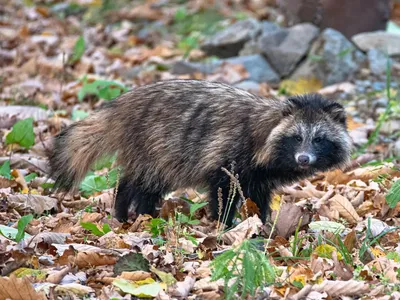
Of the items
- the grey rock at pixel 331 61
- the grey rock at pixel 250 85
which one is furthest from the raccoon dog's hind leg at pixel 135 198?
the grey rock at pixel 331 61

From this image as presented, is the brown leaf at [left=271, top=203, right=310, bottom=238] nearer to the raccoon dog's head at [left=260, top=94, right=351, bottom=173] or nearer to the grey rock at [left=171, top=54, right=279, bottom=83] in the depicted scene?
the raccoon dog's head at [left=260, top=94, right=351, bottom=173]

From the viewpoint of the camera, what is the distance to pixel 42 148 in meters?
8.28

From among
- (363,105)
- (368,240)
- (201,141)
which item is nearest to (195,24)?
(363,105)

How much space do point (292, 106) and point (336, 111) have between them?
1.16 feet

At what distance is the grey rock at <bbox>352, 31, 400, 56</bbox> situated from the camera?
38.1 ft

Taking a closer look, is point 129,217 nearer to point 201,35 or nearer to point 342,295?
point 342,295

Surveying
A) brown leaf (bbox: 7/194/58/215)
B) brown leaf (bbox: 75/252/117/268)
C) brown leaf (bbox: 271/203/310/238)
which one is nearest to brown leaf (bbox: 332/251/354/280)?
brown leaf (bbox: 271/203/310/238)

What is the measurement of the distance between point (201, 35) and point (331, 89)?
14.0 ft

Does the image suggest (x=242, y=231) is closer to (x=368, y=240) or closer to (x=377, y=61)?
(x=368, y=240)

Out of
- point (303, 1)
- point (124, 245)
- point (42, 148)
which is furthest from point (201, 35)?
point (124, 245)

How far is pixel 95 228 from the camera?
578 centimetres

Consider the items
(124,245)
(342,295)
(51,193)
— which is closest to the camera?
(342,295)

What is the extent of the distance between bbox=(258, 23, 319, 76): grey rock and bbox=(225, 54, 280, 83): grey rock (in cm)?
10

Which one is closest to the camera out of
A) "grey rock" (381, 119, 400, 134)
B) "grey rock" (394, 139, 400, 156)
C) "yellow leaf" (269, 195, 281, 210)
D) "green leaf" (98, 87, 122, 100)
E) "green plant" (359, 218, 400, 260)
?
"green plant" (359, 218, 400, 260)
